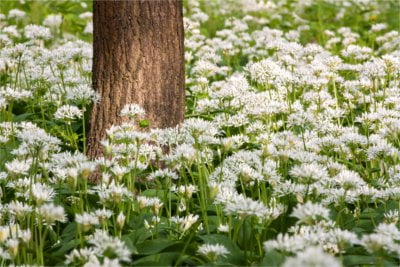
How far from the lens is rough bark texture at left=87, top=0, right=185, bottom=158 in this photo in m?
4.29

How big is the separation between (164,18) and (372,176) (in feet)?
5.14

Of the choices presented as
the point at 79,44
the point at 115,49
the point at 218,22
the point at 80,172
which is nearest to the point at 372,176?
the point at 115,49

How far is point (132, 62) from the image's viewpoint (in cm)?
430

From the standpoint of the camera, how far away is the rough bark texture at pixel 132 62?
4285 millimetres

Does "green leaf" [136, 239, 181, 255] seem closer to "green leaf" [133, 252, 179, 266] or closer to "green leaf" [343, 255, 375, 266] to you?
"green leaf" [133, 252, 179, 266]

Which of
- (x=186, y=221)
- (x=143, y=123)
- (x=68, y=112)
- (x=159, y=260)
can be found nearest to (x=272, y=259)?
(x=159, y=260)

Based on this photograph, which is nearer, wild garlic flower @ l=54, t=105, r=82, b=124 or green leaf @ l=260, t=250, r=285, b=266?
green leaf @ l=260, t=250, r=285, b=266

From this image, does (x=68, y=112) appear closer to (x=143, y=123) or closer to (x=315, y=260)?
(x=143, y=123)

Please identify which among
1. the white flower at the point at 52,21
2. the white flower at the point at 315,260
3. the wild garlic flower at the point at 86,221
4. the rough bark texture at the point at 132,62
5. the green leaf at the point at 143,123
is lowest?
the wild garlic flower at the point at 86,221

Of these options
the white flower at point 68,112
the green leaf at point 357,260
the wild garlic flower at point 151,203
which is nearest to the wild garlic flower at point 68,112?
the white flower at point 68,112

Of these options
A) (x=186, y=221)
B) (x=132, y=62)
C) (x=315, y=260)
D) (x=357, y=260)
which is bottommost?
(x=357, y=260)

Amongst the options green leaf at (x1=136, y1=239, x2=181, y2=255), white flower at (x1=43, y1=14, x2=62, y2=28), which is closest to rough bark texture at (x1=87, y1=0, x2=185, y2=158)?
green leaf at (x1=136, y1=239, x2=181, y2=255)

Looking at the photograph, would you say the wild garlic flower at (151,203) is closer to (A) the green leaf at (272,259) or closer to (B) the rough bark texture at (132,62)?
(A) the green leaf at (272,259)

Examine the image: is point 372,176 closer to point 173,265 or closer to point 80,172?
point 173,265
